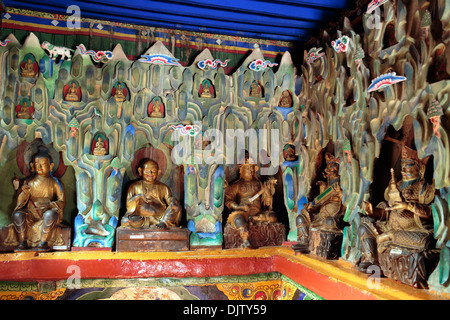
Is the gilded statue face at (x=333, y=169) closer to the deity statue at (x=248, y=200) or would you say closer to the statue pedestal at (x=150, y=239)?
the deity statue at (x=248, y=200)

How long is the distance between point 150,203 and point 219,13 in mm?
2867

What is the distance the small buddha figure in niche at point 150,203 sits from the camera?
17.3ft

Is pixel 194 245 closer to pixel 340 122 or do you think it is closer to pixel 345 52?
pixel 340 122

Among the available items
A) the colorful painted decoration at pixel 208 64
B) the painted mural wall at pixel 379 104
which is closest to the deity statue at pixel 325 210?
the painted mural wall at pixel 379 104

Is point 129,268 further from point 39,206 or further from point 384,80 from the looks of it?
point 384,80

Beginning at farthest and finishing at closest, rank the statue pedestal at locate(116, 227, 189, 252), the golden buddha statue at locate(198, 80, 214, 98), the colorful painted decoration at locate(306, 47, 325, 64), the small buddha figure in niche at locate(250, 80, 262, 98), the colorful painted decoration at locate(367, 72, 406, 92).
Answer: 1. the small buddha figure in niche at locate(250, 80, 262, 98)
2. the golden buddha statue at locate(198, 80, 214, 98)
3. the colorful painted decoration at locate(306, 47, 325, 64)
4. the statue pedestal at locate(116, 227, 189, 252)
5. the colorful painted decoration at locate(367, 72, 406, 92)

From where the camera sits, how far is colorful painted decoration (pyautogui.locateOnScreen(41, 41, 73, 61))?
17.0 ft

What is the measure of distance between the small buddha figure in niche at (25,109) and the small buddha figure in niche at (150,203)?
1673 millimetres

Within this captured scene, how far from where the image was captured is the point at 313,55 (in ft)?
17.7

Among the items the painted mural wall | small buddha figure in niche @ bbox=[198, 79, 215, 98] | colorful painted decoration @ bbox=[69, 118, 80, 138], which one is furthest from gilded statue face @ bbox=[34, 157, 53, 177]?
the painted mural wall

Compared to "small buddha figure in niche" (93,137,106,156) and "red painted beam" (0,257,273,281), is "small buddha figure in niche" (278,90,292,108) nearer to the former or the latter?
"red painted beam" (0,257,273,281)

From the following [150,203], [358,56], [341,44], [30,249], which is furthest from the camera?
[150,203]

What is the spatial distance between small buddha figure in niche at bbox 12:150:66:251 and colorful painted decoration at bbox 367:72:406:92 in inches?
167

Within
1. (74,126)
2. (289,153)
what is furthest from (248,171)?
(74,126)
